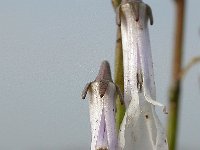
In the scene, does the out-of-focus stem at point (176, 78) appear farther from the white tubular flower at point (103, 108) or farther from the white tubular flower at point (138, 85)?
the white tubular flower at point (103, 108)

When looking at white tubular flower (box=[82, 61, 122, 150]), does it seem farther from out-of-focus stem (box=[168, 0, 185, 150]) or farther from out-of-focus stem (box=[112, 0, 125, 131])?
out-of-focus stem (box=[168, 0, 185, 150])

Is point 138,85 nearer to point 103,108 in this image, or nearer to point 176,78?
point 103,108

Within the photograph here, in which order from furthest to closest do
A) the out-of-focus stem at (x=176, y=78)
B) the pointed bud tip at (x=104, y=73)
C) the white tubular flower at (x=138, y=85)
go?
the pointed bud tip at (x=104, y=73) < the white tubular flower at (x=138, y=85) < the out-of-focus stem at (x=176, y=78)

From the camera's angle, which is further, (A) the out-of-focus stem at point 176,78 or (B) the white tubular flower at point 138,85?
(B) the white tubular flower at point 138,85

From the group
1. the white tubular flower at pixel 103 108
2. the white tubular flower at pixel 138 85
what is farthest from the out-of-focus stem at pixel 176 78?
the white tubular flower at pixel 103 108

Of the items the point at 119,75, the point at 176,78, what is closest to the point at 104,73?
the point at 119,75

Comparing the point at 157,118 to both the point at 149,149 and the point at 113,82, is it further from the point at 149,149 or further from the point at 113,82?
the point at 113,82

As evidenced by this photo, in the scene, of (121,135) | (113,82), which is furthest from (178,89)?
(113,82)
